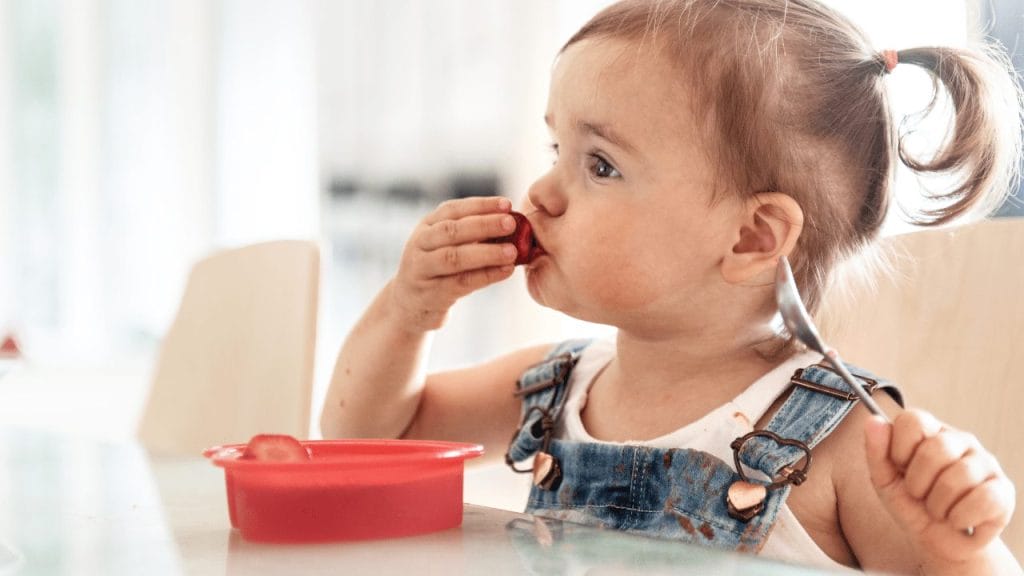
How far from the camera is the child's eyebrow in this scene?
3.13 feet

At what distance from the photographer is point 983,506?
672 millimetres

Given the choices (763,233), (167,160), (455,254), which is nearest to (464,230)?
(455,254)

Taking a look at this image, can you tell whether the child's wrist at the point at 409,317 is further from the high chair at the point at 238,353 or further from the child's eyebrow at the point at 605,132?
the child's eyebrow at the point at 605,132

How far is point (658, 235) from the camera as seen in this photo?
0.96 metres

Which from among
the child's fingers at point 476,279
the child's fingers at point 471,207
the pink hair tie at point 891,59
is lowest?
the child's fingers at point 476,279

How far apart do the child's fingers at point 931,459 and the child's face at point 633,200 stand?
13.1 inches

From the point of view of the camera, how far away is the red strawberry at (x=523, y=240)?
100cm

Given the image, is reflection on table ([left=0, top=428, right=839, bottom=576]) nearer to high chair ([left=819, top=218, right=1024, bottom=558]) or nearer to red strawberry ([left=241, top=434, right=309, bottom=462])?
red strawberry ([left=241, top=434, right=309, bottom=462])

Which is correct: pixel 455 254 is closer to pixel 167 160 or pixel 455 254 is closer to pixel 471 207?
pixel 471 207

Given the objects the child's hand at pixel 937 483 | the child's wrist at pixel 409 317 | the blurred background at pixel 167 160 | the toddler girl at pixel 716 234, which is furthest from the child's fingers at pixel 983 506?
the blurred background at pixel 167 160

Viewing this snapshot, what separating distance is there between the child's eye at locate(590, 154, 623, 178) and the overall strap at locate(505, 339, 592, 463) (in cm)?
25

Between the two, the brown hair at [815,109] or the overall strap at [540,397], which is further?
the overall strap at [540,397]

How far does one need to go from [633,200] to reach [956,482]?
0.39 m

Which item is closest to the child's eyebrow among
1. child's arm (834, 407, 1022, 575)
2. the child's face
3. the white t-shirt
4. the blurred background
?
the child's face
